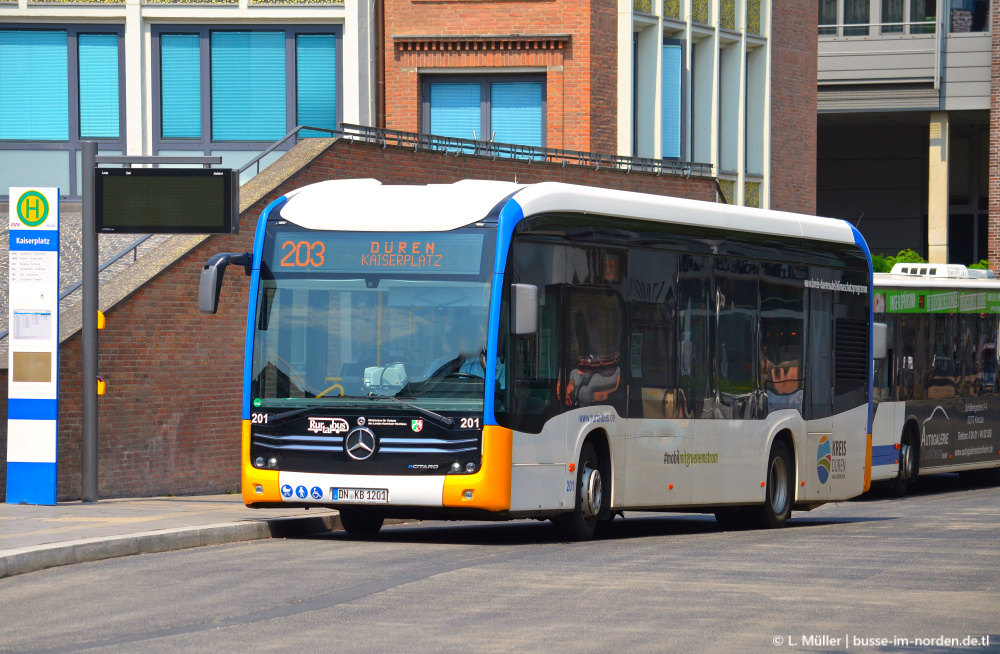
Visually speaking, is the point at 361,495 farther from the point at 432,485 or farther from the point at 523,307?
the point at 523,307

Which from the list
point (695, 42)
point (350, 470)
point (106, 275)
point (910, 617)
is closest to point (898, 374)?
point (695, 42)

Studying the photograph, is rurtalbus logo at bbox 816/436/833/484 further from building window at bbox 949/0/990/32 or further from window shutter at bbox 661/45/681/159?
building window at bbox 949/0/990/32

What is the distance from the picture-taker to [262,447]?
13.5m

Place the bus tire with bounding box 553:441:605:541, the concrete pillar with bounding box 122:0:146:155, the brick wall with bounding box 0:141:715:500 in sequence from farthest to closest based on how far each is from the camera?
the concrete pillar with bounding box 122:0:146:155, the brick wall with bounding box 0:141:715:500, the bus tire with bounding box 553:441:605:541

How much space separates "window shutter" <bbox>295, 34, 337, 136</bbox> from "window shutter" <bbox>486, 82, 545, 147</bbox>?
3.30 m

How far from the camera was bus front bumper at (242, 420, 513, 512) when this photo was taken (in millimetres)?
12836

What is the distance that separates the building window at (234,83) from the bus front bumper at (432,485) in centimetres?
1460

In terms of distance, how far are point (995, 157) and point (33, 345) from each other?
41.2m

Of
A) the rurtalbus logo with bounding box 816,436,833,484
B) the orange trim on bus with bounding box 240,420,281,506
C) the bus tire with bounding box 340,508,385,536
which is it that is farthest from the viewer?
the rurtalbus logo with bounding box 816,436,833,484


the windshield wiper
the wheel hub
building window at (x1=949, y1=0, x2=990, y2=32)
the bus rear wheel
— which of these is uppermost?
building window at (x1=949, y1=0, x2=990, y2=32)

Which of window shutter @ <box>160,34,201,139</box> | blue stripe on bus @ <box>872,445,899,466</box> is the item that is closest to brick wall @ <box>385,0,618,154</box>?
window shutter @ <box>160,34,201,139</box>

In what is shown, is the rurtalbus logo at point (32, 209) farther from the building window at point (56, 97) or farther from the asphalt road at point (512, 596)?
the building window at point (56, 97)

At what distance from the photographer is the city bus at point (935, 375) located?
24.3 m

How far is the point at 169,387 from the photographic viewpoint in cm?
1862
